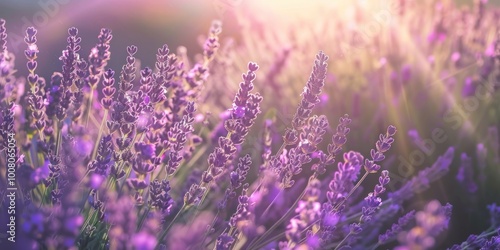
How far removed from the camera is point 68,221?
0.81m

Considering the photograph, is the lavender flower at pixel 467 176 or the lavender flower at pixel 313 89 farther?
the lavender flower at pixel 467 176

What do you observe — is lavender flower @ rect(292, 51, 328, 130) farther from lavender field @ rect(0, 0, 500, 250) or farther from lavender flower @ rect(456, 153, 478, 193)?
lavender flower @ rect(456, 153, 478, 193)

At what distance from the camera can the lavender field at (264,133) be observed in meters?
1.28

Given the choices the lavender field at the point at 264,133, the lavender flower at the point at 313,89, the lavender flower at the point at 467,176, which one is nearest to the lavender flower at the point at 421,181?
the lavender field at the point at 264,133

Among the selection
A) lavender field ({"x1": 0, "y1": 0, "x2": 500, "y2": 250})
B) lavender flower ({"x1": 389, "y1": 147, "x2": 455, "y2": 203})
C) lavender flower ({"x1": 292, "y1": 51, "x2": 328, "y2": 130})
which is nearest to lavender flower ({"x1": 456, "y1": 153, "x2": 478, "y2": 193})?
lavender field ({"x1": 0, "y1": 0, "x2": 500, "y2": 250})

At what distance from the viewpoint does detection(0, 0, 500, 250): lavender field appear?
4.20 ft

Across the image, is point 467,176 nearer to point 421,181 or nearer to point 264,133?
point 421,181

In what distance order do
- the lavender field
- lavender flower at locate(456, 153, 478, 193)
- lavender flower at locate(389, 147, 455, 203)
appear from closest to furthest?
the lavender field → lavender flower at locate(389, 147, 455, 203) → lavender flower at locate(456, 153, 478, 193)

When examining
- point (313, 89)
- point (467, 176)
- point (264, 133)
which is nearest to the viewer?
point (313, 89)

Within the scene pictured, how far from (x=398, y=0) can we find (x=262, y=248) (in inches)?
80.8

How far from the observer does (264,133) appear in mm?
1864

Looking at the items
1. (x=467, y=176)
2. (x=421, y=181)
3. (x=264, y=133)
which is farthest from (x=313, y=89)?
(x=467, y=176)

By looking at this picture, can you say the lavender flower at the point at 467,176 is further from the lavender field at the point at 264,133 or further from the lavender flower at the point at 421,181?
the lavender flower at the point at 421,181

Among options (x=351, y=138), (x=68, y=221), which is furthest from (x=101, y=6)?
(x=68, y=221)
